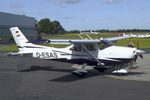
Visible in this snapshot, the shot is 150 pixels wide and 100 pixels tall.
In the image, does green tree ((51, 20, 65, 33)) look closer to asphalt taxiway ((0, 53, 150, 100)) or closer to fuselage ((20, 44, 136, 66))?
fuselage ((20, 44, 136, 66))

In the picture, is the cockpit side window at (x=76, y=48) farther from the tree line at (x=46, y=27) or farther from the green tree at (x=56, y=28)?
the green tree at (x=56, y=28)

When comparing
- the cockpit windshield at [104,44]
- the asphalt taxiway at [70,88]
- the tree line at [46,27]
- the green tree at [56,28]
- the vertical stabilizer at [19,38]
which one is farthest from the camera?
the green tree at [56,28]

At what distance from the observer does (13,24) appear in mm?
96438

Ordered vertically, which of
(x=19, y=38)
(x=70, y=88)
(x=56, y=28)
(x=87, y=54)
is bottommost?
(x=56, y=28)

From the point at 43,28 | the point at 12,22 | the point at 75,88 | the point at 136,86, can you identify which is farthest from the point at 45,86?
the point at 43,28

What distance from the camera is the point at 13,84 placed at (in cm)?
1369

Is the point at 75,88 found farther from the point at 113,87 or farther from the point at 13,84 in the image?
the point at 13,84

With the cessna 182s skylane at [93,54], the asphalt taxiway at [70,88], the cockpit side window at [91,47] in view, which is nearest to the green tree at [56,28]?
the cessna 182s skylane at [93,54]

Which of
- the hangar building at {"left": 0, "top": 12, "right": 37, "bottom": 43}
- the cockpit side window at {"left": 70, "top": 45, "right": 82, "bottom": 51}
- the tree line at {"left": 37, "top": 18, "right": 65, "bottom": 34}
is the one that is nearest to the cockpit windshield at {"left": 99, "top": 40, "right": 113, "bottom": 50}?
the cockpit side window at {"left": 70, "top": 45, "right": 82, "bottom": 51}

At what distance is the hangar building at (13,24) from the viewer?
8746cm

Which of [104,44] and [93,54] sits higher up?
[104,44]

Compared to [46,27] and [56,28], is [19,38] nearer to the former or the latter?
[46,27]

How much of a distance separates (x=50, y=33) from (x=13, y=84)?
526ft

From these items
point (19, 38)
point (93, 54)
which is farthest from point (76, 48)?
point (19, 38)
